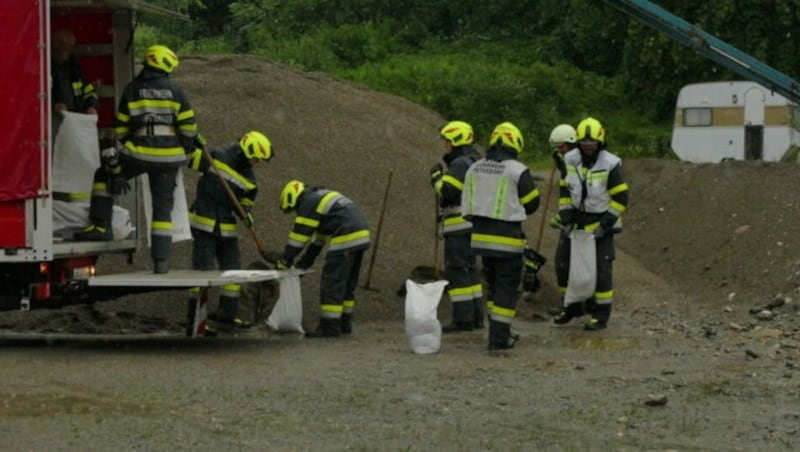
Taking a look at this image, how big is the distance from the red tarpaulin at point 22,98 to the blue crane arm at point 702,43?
10225mm

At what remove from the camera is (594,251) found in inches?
626

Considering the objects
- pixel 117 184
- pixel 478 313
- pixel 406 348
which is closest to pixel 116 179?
pixel 117 184

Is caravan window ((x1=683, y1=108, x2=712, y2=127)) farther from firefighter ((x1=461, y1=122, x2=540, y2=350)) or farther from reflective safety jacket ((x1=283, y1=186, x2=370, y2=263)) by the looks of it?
firefighter ((x1=461, y1=122, x2=540, y2=350))

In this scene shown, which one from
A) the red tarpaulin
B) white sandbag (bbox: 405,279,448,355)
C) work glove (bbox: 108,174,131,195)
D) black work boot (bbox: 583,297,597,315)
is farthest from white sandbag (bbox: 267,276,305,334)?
black work boot (bbox: 583,297,597,315)

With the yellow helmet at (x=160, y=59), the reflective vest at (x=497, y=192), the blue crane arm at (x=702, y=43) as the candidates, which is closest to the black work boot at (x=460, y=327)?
the reflective vest at (x=497, y=192)

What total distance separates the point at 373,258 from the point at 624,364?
460 cm

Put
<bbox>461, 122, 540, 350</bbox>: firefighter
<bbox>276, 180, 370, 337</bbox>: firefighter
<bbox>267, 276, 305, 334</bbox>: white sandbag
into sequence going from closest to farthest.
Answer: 1. <bbox>461, 122, 540, 350</bbox>: firefighter
2. <bbox>267, 276, 305, 334</bbox>: white sandbag
3. <bbox>276, 180, 370, 337</bbox>: firefighter

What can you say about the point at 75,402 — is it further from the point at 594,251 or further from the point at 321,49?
the point at 321,49

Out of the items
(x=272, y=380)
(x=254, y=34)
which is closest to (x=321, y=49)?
(x=254, y=34)

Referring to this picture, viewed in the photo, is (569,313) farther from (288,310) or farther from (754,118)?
(754,118)

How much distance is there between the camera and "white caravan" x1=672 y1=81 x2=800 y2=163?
2925cm

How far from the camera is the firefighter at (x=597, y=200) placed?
51.9ft

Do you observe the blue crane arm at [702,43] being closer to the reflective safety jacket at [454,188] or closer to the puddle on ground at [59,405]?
the reflective safety jacket at [454,188]

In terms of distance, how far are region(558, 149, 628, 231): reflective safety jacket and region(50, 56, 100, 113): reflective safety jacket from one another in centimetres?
451
